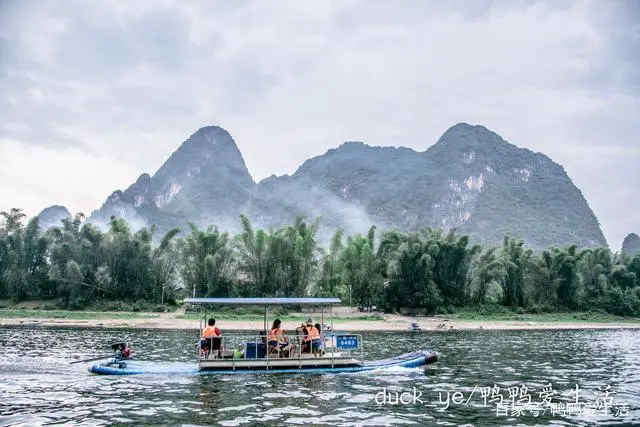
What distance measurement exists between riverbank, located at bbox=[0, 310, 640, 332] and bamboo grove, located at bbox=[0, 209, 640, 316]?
13.4 ft

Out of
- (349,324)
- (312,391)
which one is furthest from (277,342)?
(349,324)

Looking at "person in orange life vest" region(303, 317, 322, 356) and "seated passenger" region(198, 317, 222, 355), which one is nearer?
"seated passenger" region(198, 317, 222, 355)

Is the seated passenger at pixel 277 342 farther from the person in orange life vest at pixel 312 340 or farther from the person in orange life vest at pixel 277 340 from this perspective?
the person in orange life vest at pixel 312 340

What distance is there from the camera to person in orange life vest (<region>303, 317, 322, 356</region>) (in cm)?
2153

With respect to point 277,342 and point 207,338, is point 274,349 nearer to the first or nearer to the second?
point 277,342

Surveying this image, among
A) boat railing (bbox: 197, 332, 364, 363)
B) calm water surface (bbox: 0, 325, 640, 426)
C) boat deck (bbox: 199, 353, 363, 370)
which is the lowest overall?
calm water surface (bbox: 0, 325, 640, 426)

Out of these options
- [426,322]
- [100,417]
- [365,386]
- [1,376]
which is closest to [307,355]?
[365,386]

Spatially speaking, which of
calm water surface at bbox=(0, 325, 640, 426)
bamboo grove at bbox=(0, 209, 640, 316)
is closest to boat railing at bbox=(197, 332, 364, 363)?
calm water surface at bbox=(0, 325, 640, 426)

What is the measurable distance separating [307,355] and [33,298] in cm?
4749

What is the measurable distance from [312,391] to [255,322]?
3105 cm

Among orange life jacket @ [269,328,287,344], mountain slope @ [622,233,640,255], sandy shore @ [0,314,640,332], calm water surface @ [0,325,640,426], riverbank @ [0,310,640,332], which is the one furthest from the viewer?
mountain slope @ [622,233,640,255]

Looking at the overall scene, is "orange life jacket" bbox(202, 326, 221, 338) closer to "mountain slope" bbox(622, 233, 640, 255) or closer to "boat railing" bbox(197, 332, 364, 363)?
"boat railing" bbox(197, 332, 364, 363)

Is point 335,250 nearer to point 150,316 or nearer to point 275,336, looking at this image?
point 150,316

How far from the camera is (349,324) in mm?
48125
